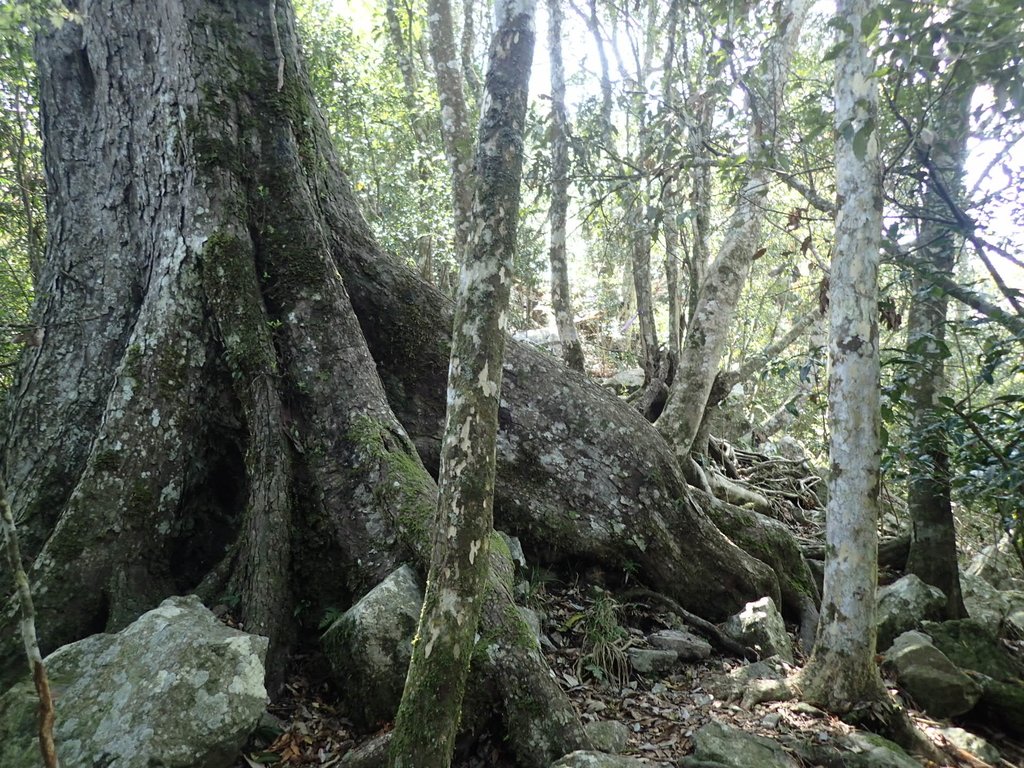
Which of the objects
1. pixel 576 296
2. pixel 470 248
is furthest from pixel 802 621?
pixel 576 296

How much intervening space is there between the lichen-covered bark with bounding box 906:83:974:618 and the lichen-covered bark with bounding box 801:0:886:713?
1.17 meters

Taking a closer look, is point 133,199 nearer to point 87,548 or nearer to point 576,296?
point 87,548

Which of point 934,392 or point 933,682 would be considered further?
point 934,392

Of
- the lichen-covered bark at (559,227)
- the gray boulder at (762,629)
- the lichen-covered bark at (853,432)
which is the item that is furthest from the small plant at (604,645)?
the lichen-covered bark at (559,227)

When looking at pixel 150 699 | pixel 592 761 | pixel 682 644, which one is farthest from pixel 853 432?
pixel 150 699

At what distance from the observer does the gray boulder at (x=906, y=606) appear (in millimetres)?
6129

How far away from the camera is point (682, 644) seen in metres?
5.27

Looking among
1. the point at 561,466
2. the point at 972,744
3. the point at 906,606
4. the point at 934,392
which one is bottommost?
the point at 972,744

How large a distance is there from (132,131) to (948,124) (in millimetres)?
7207

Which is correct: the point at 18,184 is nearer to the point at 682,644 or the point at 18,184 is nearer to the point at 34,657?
the point at 34,657

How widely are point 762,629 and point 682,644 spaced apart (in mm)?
774

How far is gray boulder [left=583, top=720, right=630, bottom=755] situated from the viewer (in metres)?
3.74

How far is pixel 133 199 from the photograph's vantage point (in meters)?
5.30

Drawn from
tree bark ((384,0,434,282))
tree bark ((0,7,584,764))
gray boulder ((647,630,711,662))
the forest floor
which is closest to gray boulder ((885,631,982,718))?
the forest floor
